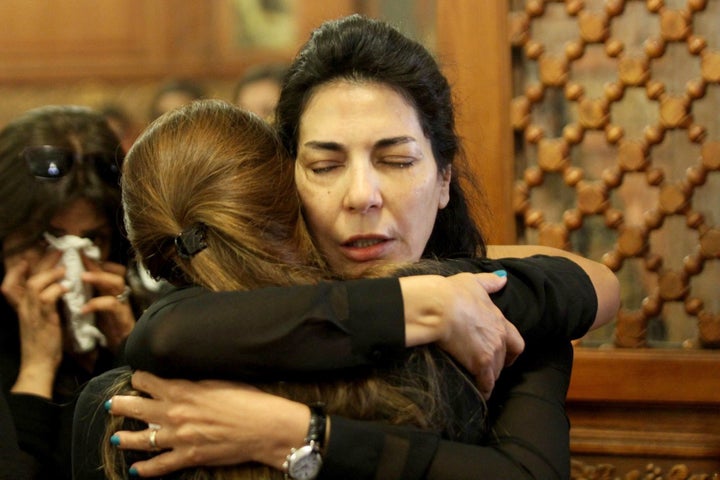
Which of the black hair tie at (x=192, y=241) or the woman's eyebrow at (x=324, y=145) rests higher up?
the woman's eyebrow at (x=324, y=145)

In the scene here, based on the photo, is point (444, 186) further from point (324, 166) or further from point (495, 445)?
point (495, 445)

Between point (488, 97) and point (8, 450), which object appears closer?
point (8, 450)

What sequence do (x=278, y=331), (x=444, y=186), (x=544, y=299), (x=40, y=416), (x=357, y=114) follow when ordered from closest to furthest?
1. (x=278, y=331)
2. (x=544, y=299)
3. (x=357, y=114)
4. (x=444, y=186)
5. (x=40, y=416)

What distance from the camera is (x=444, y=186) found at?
1.67 metres

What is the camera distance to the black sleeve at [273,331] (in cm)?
112

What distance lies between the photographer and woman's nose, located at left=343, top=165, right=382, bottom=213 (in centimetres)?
141

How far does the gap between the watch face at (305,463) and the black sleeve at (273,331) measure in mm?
93

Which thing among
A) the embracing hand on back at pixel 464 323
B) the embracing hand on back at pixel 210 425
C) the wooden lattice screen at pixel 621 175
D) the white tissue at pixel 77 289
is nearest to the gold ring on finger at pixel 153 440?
the embracing hand on back at pixel 210 425

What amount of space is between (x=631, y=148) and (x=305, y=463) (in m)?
1.38

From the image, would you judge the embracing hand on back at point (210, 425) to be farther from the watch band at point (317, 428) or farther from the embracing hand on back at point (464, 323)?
the embracing hand on back at point (464, 323)

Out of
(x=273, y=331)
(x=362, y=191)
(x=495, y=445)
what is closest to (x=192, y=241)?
(x=273, y=331)

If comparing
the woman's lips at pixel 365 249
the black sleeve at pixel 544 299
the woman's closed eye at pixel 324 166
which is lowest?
the black sleeve at pixel 544 299

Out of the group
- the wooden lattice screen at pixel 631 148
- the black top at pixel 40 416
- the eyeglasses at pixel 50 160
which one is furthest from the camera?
the wooden lattice screen at pixel 631 148

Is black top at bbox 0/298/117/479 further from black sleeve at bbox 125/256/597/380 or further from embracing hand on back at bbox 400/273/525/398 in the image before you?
embracing hand on back at bbox 400/273/525/398
